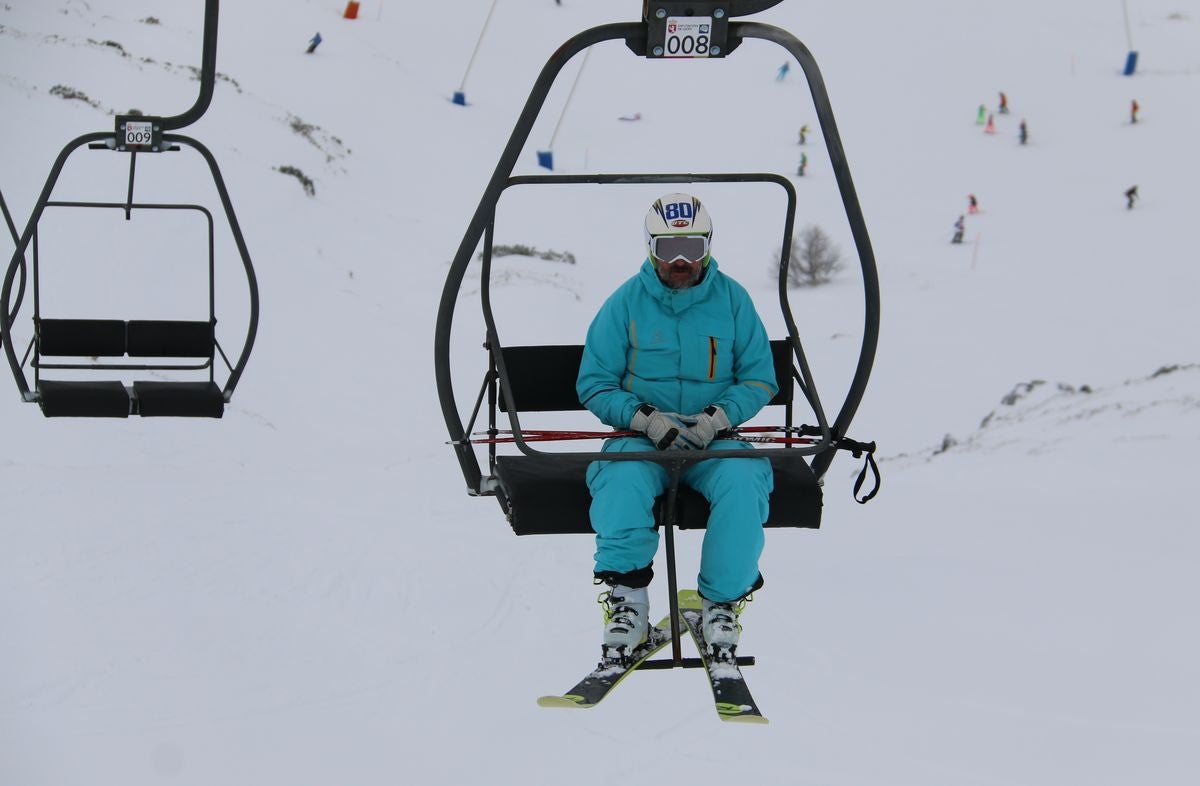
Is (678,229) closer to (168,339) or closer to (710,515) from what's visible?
(710,515)

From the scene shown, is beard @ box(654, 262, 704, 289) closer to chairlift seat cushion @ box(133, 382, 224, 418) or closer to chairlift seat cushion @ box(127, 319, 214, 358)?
chairlift seat cushion @ box(133, 382, 224, 418)

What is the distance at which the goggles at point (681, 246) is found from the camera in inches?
134

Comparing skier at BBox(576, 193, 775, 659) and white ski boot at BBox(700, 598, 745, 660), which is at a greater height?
skier at BBox(576, 193, 775, 659)

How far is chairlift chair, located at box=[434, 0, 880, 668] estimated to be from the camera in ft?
10.1

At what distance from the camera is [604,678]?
3.34 metres

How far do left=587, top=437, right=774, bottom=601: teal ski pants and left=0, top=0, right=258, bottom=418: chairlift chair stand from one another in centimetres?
174

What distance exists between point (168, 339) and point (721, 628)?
3.11 metres

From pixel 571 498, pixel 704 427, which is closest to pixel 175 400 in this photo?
pixel 571 498

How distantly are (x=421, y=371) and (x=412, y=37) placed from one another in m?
15.3

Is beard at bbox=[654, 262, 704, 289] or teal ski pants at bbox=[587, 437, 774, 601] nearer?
teal ski pants at bbox=[587, 437, 774, 601]

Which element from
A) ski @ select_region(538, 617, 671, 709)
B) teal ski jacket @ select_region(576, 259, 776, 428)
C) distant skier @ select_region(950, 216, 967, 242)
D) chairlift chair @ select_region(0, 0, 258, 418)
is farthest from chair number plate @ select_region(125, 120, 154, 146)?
distant skier @ select_region(950, 216, 967, 242)

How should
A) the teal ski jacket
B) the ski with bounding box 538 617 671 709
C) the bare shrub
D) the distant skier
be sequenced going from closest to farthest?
1. the ski with bounding box 538 617 671 709
2. the teal ski jacket
3. the bare shrub
4. the distant skier

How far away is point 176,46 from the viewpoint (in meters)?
19.6

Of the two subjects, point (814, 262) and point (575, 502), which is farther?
point (814, 262)
